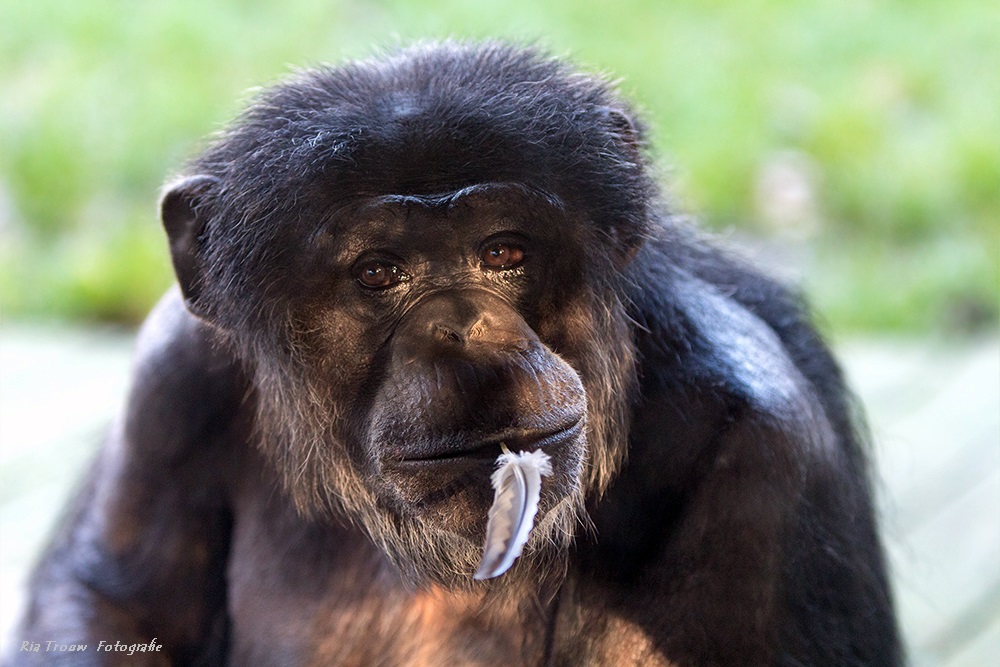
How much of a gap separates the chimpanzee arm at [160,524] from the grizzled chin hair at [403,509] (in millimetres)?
412

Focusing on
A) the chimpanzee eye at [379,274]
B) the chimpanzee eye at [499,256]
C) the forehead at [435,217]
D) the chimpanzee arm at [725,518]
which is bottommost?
the chimpanzee arm at [725,518]

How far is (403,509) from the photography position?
2906mm

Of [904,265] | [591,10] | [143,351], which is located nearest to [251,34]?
[591,10]

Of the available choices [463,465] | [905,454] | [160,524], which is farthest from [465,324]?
[905,454]

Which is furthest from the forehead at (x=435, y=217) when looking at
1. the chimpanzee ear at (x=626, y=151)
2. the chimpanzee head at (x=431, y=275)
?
the chimpanzee ear at (x=626, y=151)

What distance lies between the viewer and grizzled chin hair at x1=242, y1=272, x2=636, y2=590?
302 cm

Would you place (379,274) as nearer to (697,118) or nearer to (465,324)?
(465,324)

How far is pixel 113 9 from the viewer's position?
30.3 ft

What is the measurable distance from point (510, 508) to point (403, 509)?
34cm

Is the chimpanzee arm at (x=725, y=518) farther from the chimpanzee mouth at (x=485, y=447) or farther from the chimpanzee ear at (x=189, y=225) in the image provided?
the chimpanzee ear at (x=189, y=225)

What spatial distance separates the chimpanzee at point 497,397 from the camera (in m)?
2.78

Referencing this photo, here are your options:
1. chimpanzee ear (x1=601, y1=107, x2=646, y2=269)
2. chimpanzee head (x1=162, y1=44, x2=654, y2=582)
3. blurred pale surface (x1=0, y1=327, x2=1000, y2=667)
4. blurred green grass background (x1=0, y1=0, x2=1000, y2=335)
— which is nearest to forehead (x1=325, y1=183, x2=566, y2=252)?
chimpanzee head (x1=162, y1=44, x2=654, y2=582)

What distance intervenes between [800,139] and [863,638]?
214 inches

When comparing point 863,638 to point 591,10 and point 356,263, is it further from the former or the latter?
point 591,10
